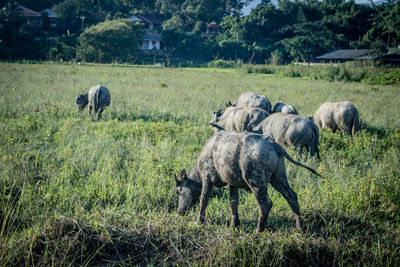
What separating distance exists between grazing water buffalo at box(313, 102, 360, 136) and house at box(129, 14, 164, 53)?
4399cm

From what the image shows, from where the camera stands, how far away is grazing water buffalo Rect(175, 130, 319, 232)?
3.38 metres

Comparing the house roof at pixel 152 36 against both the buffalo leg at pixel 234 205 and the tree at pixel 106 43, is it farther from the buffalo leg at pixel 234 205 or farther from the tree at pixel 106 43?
the buffalo leg at pixel 234 205

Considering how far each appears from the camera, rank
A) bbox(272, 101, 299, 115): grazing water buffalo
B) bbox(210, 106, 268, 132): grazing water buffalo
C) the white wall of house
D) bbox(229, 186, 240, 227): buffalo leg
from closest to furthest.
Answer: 1. bbox(229, 186, 240, 227): buffalo leg
2. bbox(210, 106, 268, 132): grazing water buffalo
3. bbox(272, 101, 299, 115): grazing water buffalo
4. the white wall of house

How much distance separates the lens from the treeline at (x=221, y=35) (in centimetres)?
3784

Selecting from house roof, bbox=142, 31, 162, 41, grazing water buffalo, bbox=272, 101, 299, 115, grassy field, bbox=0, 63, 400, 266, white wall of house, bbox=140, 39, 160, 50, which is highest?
house roof, bbox=142, 31, 162, 41

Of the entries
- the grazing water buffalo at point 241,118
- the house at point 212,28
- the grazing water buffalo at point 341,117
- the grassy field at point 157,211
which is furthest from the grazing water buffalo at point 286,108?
the house at point 212,28

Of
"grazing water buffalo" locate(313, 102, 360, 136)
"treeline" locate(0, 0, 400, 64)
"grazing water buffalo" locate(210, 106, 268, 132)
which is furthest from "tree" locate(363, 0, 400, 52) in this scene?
A: "grazing water buffalo" locate(210, 106, 268, 132)

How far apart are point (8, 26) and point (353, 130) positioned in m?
39.3

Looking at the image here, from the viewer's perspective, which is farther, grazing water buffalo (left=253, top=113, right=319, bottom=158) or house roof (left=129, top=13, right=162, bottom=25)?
house roof (left=129, top=13, right=162, bottom=25)

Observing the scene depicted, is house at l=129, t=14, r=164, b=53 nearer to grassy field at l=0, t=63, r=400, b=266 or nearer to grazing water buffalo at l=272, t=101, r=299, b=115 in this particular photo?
grazing water buffalo at l=272, t=101, r=299, b=115

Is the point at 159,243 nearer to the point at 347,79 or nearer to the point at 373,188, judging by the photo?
the point at 373,188

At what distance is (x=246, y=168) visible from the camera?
3410mm

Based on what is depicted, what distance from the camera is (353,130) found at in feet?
29.1

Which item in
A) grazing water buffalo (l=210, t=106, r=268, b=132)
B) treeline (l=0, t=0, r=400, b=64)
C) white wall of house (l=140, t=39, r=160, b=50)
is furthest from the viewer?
white wall of house (l=140, t=39, r=160, b=50)
